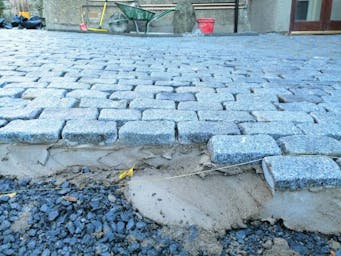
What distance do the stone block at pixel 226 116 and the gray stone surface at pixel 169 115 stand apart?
0.19ft

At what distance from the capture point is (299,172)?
1396 millimetres

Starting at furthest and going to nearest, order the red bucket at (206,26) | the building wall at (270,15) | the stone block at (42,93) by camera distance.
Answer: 1. the red bucket at (206,26)
2. the building wall at (270,15)
3. the stone block at (42,93)

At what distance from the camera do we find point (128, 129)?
1762mm

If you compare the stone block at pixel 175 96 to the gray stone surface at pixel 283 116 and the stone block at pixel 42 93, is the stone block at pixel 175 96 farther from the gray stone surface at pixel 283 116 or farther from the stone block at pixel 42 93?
the stone block at pixel 42 93

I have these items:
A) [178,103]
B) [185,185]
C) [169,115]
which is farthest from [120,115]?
[185,185]

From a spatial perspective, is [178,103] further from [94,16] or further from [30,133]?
[94,16]

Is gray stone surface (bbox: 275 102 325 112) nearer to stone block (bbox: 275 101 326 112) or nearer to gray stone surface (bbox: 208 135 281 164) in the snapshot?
stone block (bbox: 275 101 326 112)

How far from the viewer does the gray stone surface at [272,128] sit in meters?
1.78

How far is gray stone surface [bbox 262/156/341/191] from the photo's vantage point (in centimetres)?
136

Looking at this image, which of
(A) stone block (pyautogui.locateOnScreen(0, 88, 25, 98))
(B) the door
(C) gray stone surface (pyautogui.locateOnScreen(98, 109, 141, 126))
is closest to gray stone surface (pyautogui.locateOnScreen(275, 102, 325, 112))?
(C) gray stone surface (pyautogui.locateOnScreen(98, 109, 141, 126))

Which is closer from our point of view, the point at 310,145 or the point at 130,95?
the point at 310,145

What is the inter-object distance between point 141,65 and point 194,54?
4.29ft

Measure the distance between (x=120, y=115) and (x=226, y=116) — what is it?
2.13 ft

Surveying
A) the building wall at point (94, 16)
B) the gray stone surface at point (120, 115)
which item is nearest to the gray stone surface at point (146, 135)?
the gray stone surface at point (120, 115)
